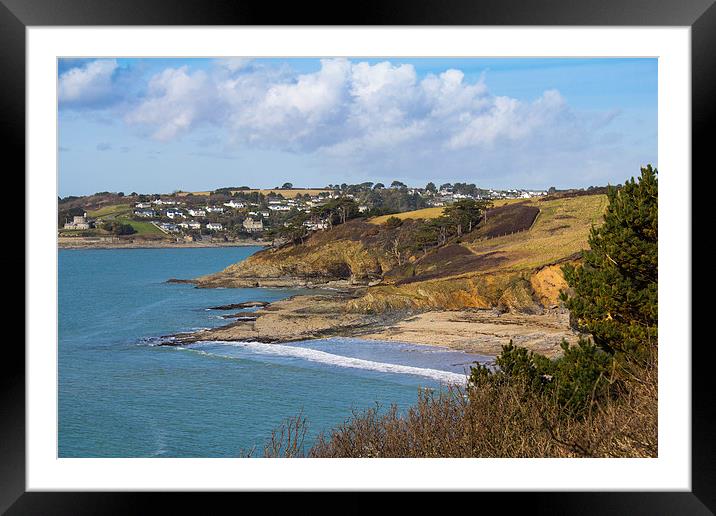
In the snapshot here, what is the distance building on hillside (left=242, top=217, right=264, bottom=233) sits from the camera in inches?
477

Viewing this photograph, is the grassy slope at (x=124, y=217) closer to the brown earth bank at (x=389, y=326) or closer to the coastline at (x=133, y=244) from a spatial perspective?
the coastline at (x=133, y=244)

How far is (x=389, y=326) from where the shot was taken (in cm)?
1141

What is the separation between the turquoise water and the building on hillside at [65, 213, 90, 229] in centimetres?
50

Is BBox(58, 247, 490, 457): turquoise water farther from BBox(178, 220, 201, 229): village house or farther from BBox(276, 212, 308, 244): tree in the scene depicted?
BBox(276, 212, 308, 244): tree

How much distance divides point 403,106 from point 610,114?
3.35 metres

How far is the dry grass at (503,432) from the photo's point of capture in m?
3.08

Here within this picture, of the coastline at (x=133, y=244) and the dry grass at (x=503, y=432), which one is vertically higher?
the coastline at (x=133, y=244)

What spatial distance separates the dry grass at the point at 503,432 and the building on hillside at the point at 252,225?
857cm

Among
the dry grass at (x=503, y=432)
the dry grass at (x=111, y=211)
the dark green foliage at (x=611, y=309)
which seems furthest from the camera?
the dry grass at (x=111, y=211)

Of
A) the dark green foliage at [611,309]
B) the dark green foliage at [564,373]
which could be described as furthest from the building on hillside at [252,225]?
the dark green foliage at [564,373]

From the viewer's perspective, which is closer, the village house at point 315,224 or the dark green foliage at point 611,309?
the dark green foliage at point 611,309

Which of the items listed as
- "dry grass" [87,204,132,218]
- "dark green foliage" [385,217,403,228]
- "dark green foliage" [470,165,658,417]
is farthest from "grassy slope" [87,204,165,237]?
"dark green foliage" [470,165,658,417]
